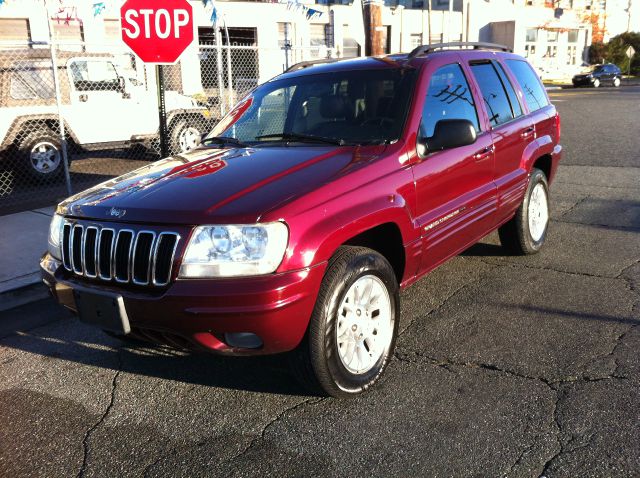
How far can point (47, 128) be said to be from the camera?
10336 mm

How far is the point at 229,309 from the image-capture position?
2914 mm

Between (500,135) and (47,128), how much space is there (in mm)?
8204

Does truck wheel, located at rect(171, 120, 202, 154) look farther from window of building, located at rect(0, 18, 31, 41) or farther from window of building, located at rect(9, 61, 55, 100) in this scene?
window of building, located at rect(0, 18, 31, 41)

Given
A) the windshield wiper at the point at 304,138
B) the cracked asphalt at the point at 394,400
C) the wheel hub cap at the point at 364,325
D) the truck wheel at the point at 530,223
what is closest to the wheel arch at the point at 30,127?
the cracked asphalt at the point at 394,400

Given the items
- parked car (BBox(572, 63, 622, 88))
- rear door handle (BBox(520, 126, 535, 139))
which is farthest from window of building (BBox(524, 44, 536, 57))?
rear door handle (BBox(520, 126, 535, 139))

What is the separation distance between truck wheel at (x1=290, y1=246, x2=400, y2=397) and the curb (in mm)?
3198

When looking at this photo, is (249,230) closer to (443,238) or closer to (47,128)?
(443,238)

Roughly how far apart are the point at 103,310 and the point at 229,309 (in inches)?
29.2

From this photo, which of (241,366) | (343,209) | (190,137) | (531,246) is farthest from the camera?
(190,137)

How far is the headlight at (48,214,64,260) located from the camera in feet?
11.7

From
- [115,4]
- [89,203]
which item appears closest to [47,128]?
[89,203]

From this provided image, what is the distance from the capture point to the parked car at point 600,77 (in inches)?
1633

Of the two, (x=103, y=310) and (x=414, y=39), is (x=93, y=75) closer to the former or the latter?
(x=103, y=310)

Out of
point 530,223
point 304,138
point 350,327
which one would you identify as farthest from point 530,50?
point 350,327
